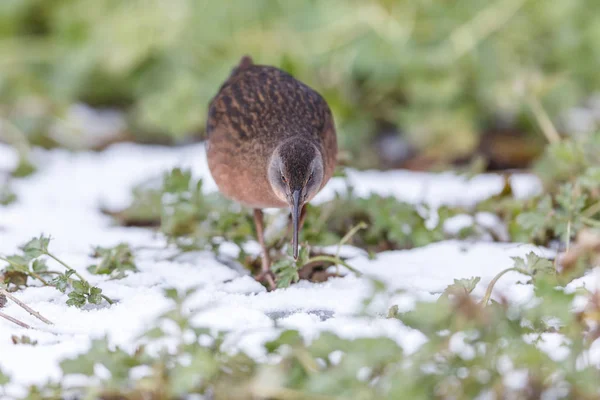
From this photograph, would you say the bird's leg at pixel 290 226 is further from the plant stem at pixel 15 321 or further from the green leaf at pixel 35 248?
the plant stem at pixel 15 321

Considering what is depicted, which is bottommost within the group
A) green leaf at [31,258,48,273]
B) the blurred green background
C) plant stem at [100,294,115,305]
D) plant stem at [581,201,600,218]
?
plant stem at [100,294,115,305]

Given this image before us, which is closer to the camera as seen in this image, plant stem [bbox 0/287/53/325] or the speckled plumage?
plant stem [bbox 0/287/53/325]

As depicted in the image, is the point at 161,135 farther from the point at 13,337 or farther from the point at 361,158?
the point at 13,337

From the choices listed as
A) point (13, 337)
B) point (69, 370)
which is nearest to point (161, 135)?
point (13, 337)

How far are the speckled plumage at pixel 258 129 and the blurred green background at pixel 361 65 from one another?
192cm

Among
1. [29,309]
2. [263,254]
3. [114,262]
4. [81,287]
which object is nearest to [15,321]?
[29,309]

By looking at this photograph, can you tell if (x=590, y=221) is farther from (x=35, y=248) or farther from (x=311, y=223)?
(x=35, y=248)

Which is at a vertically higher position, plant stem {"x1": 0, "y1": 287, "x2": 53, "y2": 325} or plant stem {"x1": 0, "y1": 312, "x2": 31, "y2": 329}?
plant stem {"x1": 0, "y1": 287, "x2": 53, "y2": 325}

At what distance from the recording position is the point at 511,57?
643cm

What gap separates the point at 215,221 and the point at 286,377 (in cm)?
191

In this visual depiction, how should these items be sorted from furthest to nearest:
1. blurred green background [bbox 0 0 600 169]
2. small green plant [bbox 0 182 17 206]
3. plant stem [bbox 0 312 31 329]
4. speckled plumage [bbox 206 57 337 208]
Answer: blurred green background [bbox 0 0 600 169], small green plant [bbox 0 182 17 206], speckled plumage [bbox 206 57 337 208], plant stem [bbox 0 312 31 329]

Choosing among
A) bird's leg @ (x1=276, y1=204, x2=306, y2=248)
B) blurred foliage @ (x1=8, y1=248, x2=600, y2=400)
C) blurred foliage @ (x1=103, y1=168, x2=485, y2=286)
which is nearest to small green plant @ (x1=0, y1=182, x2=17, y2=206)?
blurred foliage @ (x1=103, y1=168, x2=485, y2=286)

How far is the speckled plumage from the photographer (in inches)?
147

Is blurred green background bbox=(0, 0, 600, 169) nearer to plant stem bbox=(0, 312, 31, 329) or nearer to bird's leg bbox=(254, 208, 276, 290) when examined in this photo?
bird's leg bbox=(254, 208, 276, 290)
